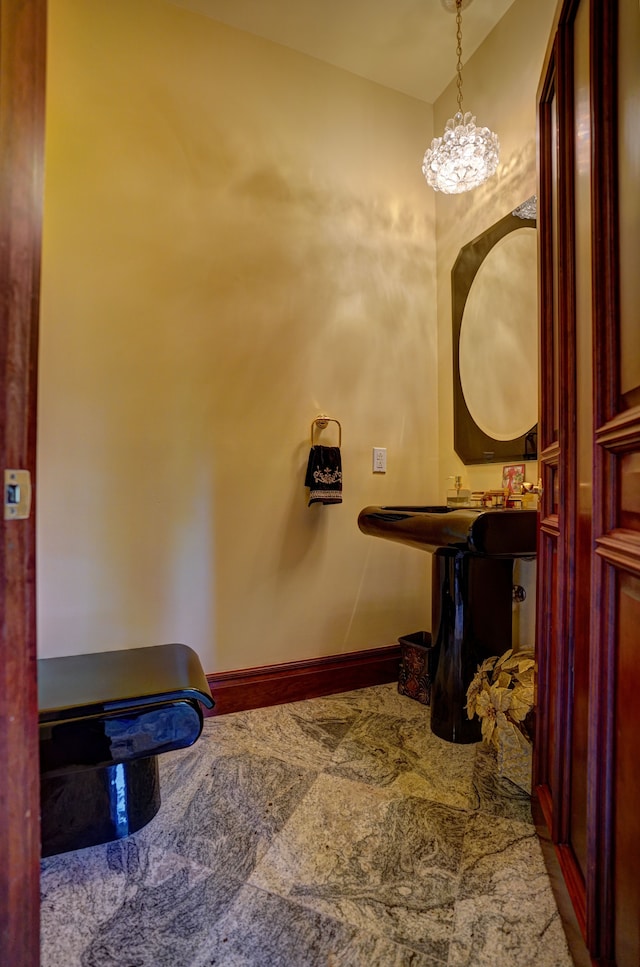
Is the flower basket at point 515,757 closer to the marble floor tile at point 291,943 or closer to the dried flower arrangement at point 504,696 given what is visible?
the dried flower arrangement at point 504,696

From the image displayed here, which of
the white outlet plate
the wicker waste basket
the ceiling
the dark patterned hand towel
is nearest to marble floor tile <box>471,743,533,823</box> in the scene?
the wicker waste basket

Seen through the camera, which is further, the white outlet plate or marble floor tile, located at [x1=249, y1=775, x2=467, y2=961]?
the white outlet plate

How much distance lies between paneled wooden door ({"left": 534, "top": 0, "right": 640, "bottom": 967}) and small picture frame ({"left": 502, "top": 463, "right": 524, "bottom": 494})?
0.76 meters

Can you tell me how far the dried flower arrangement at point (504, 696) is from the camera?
1299 mm

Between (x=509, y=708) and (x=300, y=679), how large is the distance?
35.7 inches

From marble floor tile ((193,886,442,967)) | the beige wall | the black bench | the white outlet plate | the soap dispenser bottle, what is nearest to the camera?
marble floor tile ((193,886,442,967))

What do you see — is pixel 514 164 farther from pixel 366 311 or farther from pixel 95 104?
pixel 95 104

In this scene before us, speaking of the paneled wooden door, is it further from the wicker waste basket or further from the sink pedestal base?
the wicker waste basket

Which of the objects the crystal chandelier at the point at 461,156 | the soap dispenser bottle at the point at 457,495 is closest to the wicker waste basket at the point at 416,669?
the soap dispenser bottle at the point at 457,495

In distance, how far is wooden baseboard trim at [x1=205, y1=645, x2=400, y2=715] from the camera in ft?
5.95

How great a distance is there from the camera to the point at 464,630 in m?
1.57

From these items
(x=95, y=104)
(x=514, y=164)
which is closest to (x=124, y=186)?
(x=95, y=104)

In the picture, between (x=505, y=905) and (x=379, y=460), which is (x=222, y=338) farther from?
(x=505, y=905)

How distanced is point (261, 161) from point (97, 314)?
0.99 metres
